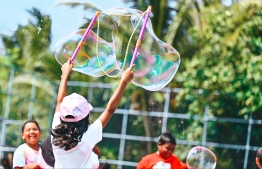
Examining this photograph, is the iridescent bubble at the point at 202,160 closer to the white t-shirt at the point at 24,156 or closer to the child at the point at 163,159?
the white t-shirt at the point at 24,156

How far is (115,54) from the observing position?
6.33 metres

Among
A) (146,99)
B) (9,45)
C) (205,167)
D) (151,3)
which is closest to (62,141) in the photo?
(205,167)

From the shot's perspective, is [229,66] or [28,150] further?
[229,66]

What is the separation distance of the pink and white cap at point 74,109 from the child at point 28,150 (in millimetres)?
1910

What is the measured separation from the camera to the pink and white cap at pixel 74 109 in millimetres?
4473

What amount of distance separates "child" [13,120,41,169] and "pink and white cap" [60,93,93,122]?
191cm

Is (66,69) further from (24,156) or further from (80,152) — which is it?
(24,156)

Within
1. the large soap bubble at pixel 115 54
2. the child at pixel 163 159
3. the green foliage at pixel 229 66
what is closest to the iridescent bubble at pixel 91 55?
the large soap bubble at pixel 115 54

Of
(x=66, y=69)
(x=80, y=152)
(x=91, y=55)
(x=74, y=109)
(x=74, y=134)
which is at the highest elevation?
(x=91, y=55)

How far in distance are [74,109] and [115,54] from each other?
1.92 meters

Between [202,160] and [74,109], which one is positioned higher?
[74,109]

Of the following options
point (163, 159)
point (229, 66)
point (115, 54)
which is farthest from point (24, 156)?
point (229, 66)

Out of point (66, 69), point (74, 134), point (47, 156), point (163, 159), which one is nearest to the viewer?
point (74, 134)

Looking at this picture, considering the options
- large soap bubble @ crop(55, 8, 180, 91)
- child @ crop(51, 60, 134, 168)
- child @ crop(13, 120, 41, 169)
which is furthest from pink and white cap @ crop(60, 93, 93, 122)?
child @ crop(13, 120, 41, 169)
